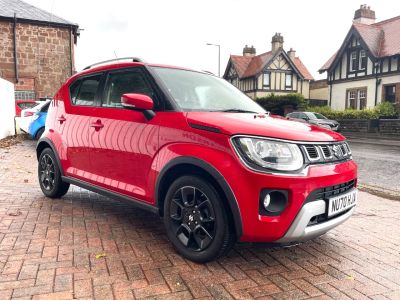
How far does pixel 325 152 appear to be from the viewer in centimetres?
Result: 308

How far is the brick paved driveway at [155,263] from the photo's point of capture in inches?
108

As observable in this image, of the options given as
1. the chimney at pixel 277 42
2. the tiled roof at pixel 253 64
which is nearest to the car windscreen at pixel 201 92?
the tiled roof at pixel 253 64

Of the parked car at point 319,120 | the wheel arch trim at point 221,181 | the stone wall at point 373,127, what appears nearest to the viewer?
the wheel arch trim at point 221,181

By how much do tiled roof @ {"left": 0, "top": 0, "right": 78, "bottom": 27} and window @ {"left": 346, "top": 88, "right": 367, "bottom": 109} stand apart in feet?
76.0

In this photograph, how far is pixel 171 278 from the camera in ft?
A: 9.55

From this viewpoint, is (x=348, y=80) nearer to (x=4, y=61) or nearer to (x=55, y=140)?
(x=4, y=61)

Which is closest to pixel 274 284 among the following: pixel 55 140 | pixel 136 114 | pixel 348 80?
pixel 136 114

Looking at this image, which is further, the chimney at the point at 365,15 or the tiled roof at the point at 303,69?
the tiled roof at the point at 303,69

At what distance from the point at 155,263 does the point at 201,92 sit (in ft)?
5.95

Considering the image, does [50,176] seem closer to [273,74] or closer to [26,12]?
[26,12]

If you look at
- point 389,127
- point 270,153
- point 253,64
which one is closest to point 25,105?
point 270,153

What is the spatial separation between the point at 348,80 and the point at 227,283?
109 ft

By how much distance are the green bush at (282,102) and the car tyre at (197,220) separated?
31.0 meters

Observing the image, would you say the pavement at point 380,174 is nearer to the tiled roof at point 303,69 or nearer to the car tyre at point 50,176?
the car tyre at point 50,176
